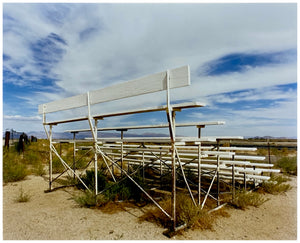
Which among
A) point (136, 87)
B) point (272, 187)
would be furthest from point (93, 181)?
point (272, 187)

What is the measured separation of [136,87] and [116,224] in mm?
2893

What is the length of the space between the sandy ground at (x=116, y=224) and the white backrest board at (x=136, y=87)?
8.83ft

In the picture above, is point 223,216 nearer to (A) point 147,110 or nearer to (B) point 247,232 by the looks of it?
(B) point 247,232

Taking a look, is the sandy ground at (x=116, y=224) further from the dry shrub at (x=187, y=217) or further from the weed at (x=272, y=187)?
the weed at (x=272, y=187)

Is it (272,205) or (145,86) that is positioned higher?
(145,86)

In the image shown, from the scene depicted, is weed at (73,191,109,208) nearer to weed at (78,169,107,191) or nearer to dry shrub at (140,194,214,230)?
weed at (78,169,107,191)

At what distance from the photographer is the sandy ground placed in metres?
4.32

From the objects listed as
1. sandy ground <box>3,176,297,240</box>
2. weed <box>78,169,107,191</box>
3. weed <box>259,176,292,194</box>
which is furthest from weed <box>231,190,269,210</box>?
weed <box>78,169,107,191</box>

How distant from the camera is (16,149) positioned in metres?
16.8

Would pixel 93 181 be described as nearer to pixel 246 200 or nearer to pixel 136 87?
pixel 136 87

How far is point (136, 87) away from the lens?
456 centimetres

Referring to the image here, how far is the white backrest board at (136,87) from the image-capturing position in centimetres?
390

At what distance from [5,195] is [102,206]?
3.75 meters

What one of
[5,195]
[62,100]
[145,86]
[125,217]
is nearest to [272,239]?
[125,217]
